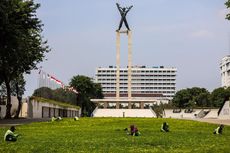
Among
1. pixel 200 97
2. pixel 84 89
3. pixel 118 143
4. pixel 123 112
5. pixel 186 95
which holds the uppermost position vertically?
pixel 84 89

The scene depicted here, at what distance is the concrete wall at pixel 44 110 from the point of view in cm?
7200

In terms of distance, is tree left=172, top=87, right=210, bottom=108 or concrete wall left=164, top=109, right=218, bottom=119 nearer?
concrete wall left=164, top=109, right=218, bottom=119

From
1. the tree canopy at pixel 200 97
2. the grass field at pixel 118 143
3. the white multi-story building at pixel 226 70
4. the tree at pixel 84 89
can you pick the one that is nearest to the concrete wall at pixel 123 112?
the tree at pixel 84 89

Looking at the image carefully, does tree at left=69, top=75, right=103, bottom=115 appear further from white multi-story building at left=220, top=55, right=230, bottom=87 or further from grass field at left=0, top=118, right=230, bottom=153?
grass field at left=0, top=118, right=230, bottom=153

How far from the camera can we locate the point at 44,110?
81000 millimetres

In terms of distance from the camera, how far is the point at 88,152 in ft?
53.6

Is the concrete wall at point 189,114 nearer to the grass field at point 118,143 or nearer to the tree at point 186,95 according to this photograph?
the tree at point 186,95

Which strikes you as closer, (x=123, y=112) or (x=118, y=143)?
(x=118, y=143)

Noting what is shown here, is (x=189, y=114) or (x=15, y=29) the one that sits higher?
(x=15, y=29)

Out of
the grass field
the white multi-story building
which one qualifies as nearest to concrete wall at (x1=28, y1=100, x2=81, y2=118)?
the grass field

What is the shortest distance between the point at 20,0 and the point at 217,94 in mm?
94298

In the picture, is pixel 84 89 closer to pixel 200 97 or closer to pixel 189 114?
pixel 189 114

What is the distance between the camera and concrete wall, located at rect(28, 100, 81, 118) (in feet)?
236

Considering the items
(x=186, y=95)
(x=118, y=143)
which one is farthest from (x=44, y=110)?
(x=186, y=95)
